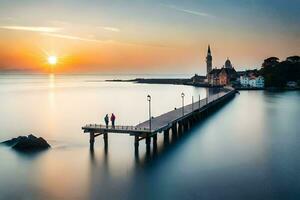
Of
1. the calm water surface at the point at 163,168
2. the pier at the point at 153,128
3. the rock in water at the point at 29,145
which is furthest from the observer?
the rock in water at the point at 29,145

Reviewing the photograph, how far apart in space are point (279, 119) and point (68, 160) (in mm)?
28695

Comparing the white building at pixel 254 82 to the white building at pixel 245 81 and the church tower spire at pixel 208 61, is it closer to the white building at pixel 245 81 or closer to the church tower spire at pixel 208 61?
the white building at pixel 245 81

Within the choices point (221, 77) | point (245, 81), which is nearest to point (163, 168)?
point (245, 81)

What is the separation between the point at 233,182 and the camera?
17.7m

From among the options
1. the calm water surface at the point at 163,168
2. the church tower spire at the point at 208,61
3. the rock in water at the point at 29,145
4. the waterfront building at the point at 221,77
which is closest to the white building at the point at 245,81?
the waterfront building at the point at 221,77

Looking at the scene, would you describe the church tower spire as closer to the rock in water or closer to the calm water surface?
the calm water surface

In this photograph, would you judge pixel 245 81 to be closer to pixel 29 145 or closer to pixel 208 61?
pixel 208 61

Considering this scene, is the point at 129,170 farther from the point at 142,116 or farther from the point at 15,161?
the point at 142,116

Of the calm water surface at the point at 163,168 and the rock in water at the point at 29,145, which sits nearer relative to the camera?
the calm water surface at the point at 163,168

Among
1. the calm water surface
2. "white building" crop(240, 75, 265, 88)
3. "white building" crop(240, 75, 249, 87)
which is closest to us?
the calm water surface

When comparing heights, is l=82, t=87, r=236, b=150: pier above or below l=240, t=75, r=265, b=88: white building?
below

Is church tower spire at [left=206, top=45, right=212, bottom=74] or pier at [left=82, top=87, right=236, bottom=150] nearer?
pier at [left=82, top=87, right=236, bottom=150]

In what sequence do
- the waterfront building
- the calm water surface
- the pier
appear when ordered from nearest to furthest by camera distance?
the calm water surface < the pier < the waterfront building

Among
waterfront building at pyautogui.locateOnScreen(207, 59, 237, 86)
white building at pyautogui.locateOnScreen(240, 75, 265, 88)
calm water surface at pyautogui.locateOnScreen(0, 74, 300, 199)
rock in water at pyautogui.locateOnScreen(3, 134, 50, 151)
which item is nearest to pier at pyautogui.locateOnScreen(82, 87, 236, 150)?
calm water surface at pyautogui.locateOnScreen(0, 74, 300, 199)
